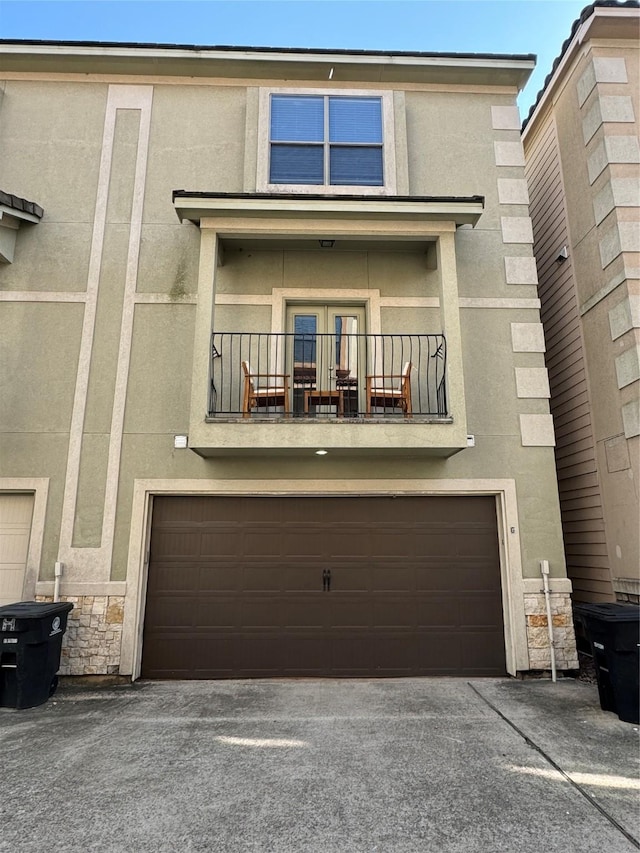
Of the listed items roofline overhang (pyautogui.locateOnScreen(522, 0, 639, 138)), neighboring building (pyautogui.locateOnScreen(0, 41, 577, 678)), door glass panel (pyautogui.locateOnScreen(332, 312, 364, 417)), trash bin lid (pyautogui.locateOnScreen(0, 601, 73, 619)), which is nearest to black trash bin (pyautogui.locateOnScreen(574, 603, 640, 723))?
neighboring building (pyautogui.locateOnScreen(0, 41, 577, 678))

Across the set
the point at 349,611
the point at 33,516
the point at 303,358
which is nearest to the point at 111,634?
the point at 33,516

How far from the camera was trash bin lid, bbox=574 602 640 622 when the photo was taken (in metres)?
4.20

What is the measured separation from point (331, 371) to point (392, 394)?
94 cm

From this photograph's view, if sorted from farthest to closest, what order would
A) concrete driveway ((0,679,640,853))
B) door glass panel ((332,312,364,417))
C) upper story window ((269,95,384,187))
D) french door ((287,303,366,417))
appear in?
upper story window ((269,95,384,187)), french door ((287,303,366,417)), door glass panel ((332,312,364,417)), concrete driveway ((0,679,640,853))

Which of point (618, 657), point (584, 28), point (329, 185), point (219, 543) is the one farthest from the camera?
point (329, 185)

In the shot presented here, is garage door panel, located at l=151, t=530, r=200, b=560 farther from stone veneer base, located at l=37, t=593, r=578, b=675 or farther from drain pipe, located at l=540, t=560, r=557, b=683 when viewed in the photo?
drain pipe, located at l=540, t=560, r=557, b=683

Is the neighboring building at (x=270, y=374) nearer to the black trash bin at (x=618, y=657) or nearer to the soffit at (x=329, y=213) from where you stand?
the soffit at (x=329, y=213)

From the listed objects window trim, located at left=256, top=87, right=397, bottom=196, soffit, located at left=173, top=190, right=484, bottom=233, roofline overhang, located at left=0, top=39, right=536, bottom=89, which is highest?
roofline overhang, located at left=0, top=39, right=536, bottom=89

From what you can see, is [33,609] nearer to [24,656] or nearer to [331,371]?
[24,656]

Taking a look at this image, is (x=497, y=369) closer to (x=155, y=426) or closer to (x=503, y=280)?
(x=503, y=280)

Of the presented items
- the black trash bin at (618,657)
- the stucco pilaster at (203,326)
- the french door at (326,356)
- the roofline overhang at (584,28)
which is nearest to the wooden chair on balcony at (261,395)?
the french door at (326,356)

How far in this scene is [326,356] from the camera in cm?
624

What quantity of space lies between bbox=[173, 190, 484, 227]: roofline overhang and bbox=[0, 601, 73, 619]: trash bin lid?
4796mm

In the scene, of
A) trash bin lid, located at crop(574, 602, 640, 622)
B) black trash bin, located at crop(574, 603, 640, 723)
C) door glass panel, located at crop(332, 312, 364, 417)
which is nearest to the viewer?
black trash bin, located at crop(574, 603, 640, 723)
